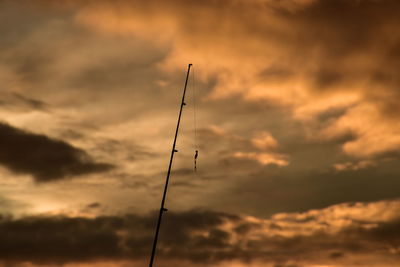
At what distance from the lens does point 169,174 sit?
45.1 meters

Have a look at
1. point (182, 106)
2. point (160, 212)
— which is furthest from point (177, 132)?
point (160, 212)

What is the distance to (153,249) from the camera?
4525 centimetres

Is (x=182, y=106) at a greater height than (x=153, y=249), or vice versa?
(x=182, y=106)

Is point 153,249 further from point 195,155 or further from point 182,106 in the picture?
point 182,106

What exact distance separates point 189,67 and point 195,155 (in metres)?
6.57

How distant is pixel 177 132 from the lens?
4688 centimetres

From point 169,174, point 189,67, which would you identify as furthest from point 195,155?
point 189,67

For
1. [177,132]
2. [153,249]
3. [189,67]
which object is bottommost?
[153,249]

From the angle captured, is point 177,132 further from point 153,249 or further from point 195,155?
point 153,249

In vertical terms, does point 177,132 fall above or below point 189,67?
below

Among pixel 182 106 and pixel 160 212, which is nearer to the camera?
pixel 160 212

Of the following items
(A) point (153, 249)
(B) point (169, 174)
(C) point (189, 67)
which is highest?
(C) point (189, 67)

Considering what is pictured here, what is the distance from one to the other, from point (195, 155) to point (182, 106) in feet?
15.4

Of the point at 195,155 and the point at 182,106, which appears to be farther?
the point at 182,106
